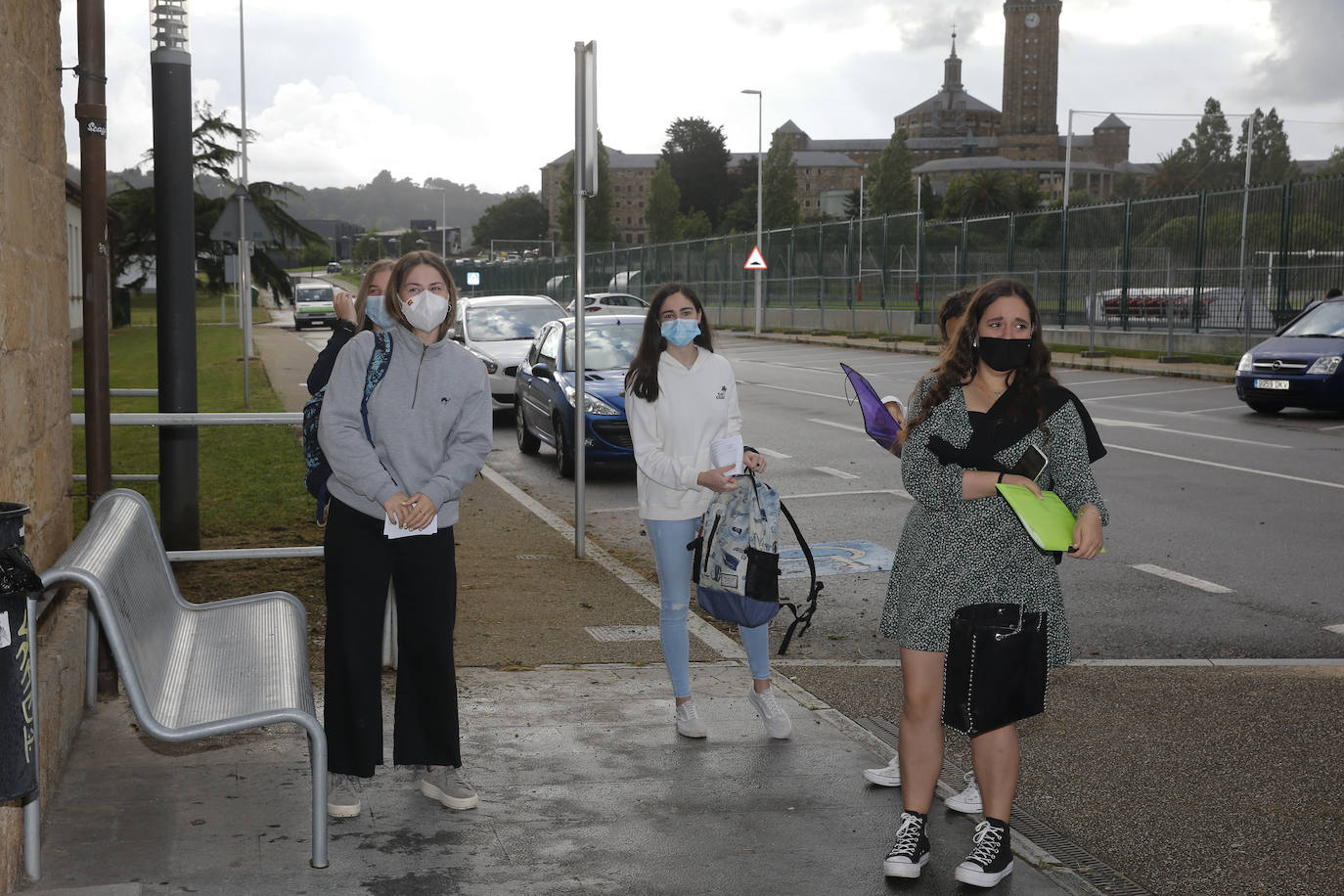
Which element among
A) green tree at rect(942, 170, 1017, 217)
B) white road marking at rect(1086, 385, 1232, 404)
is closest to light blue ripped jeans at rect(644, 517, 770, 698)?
white road marking at rect(1086, 385, 1232, 404)

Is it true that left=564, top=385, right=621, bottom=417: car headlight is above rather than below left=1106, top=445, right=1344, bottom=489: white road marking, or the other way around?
above

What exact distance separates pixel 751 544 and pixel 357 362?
1.57 m

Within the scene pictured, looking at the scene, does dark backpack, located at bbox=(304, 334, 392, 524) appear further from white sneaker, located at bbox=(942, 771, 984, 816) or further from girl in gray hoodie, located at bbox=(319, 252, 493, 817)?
white sneaker, located at bbox=(942, 771, 984, 816)

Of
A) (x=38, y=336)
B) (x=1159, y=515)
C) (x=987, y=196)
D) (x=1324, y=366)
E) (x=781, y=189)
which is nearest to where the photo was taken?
(x=38, y=336)

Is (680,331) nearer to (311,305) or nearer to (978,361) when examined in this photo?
(978,361)

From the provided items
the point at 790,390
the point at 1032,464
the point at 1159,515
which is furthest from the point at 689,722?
the point at 790,390

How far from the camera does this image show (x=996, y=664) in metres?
3.70

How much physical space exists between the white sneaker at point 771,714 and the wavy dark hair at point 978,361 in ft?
4.99

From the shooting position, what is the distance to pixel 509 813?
4.21 meters

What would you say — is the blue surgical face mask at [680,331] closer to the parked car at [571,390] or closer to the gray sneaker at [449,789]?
the gray sneaker at [449,789]

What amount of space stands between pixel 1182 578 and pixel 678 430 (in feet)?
15.1

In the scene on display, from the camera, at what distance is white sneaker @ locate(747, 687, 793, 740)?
4.96 metres

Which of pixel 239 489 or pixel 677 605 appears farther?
pixel 239 489

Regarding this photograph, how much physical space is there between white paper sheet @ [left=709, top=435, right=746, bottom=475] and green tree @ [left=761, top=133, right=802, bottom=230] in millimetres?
118927
